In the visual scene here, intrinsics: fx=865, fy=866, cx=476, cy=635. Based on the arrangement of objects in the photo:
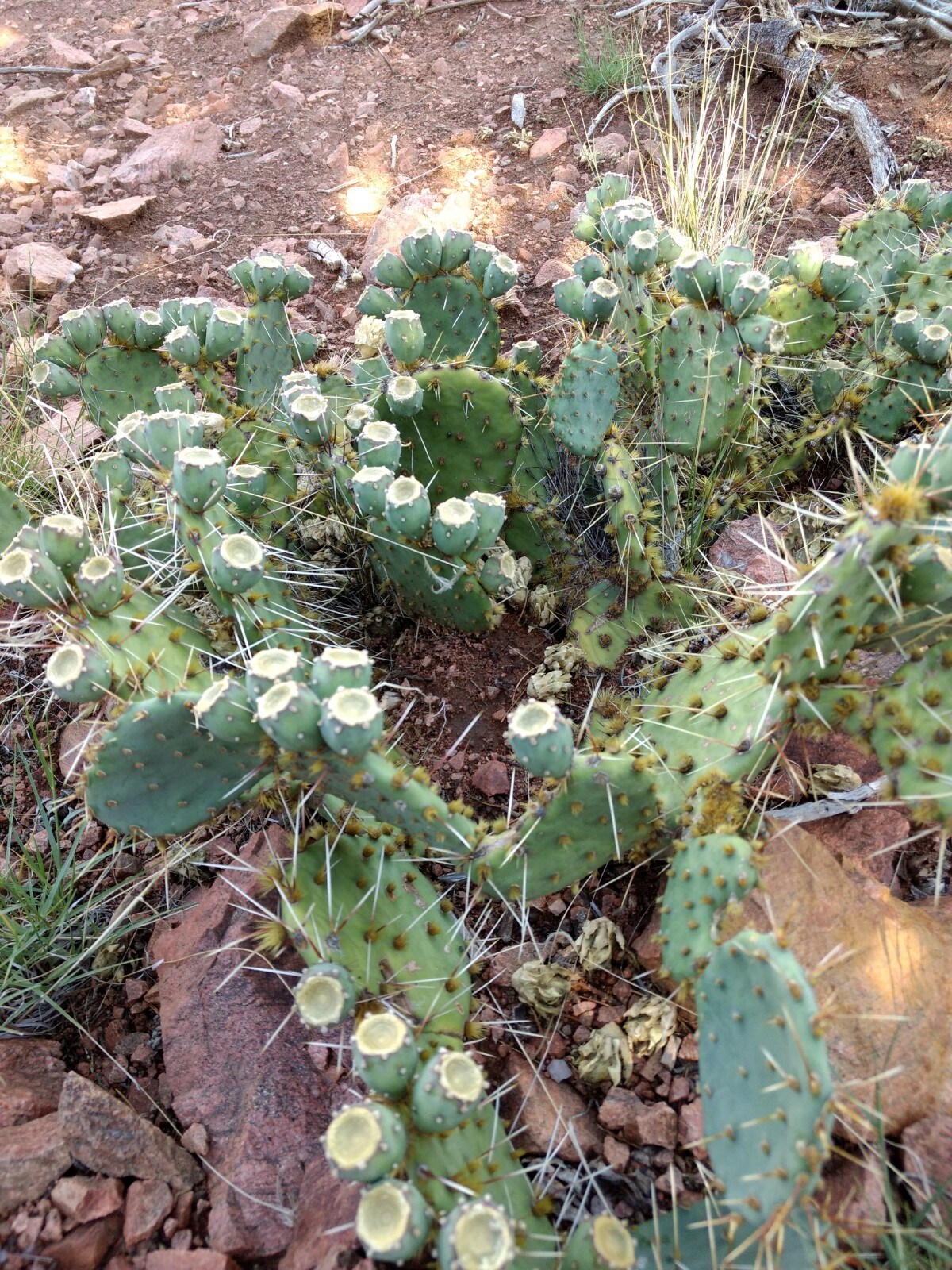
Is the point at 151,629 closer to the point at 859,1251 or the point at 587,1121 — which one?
the point at 587,1121

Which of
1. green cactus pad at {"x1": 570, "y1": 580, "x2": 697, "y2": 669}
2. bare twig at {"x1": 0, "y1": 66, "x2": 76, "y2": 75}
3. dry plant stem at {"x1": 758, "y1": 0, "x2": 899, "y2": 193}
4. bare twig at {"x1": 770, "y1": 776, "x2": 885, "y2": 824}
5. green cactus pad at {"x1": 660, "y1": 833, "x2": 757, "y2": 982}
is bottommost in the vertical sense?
bare twig at {"x1": 770, "y1": 776, "x2": 885, "y2": 824}

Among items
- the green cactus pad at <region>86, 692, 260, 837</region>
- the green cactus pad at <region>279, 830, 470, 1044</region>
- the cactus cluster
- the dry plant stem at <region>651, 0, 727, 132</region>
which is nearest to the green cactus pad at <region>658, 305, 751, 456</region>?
the cactus cluster

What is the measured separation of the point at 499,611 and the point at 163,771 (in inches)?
40.1

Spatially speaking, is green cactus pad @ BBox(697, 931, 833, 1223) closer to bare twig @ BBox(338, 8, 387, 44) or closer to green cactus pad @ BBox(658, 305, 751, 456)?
green cactus pad @ BBox(658, 305, 751, 456)

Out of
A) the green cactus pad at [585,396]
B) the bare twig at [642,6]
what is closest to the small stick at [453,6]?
the bare twig at [642,6]

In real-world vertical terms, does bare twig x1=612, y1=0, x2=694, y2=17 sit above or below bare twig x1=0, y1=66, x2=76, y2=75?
above

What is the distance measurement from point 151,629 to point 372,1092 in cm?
100

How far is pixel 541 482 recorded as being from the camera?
2660 millimetres

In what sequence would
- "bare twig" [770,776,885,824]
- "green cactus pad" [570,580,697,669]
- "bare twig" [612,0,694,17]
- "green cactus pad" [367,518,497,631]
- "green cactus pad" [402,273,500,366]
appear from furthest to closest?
"bare twig" [612,0,694,17], "green cactus pad" [402,273,500,366], "green cactus pad" [570,580,697,669], "green cactus pad" [367,518,497,631], "bare twig" [770,776,885,824]

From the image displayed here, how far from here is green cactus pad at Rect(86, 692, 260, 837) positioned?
155cm

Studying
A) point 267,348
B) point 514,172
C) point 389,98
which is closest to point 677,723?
point 267,348

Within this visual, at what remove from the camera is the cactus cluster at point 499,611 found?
51.0 inches

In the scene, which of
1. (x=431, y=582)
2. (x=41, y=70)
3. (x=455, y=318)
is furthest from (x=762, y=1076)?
(x=41, y=70)

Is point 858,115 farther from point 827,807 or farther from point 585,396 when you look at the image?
point 827,807
